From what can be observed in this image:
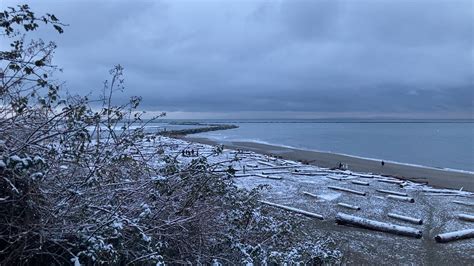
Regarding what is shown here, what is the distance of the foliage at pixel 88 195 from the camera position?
3684 mm

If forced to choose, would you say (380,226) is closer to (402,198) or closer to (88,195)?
(402,198)

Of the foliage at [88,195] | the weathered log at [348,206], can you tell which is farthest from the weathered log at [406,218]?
the foliage at [88,195]

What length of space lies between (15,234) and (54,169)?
77cm

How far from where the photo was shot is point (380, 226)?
10.1 metres

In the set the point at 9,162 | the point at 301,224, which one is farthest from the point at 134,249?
the point at 301,224

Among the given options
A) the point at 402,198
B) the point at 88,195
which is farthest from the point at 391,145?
the point at 88,195

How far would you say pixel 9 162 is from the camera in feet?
11.1

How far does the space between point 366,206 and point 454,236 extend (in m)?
3.58

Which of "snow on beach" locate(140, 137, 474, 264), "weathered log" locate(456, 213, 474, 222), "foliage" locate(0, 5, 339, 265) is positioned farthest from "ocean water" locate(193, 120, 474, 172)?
"foliage" locate(0, 5, 339, 265)

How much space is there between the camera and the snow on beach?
8461mm

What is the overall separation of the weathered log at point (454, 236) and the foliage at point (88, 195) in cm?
530

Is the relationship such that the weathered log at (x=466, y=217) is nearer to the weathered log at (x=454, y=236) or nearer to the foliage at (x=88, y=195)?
the weathered log at (x=454, y=236)

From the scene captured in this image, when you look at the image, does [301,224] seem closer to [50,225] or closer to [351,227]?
[351,227]

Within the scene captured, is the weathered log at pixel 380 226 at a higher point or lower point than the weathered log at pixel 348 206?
higher
